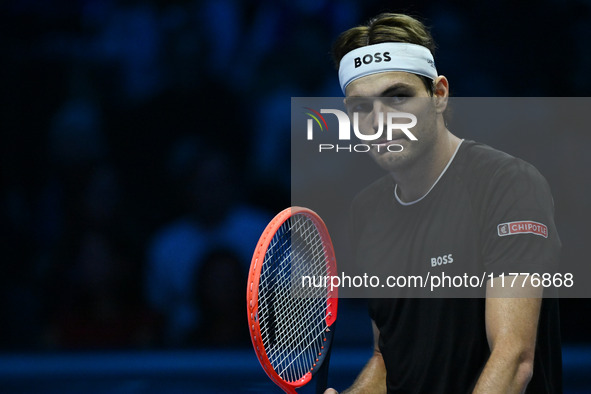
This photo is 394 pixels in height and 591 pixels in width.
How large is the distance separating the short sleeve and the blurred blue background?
3.32 meters

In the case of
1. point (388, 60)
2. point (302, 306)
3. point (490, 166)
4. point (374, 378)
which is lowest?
point (374, 378)

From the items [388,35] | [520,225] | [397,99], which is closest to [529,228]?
[520,225]

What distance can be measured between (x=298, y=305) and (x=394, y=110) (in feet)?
2.09

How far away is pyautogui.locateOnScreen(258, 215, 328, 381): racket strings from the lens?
2.00 metres

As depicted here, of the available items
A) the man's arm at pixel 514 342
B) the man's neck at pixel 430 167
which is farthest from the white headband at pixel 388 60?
the man's arm at pixel 514 342

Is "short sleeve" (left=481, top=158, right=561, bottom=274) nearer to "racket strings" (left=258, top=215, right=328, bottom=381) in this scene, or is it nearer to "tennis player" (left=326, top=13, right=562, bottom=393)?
"tennis player" (left=326, top=13, right=562, bottom=393)

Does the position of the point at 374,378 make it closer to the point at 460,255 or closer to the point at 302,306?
the point at 302,306

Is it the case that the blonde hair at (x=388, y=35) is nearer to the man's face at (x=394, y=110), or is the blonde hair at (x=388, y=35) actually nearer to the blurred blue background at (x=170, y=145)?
the man's face at (x=394, y=110)

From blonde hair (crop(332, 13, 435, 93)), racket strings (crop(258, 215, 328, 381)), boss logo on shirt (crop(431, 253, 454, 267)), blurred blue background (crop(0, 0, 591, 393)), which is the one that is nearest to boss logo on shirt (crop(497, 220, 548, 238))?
boss logo on shirt (crop(431, 253, 454, 267))

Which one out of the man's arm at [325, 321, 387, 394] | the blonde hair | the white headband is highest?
the blonde hair

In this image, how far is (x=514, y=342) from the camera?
→ 4.74ft

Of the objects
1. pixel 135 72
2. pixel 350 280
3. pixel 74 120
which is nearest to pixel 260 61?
pixel 135 72

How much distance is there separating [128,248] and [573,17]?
11.1ft

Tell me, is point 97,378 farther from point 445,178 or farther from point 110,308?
point 445,178
